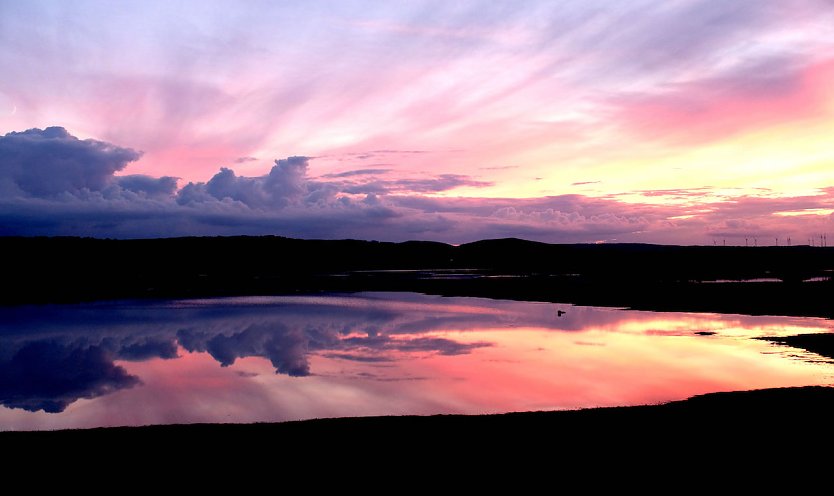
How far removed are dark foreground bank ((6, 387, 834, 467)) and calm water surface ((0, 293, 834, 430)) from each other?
1941 millimetres

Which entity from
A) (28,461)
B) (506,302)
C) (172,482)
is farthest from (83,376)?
(506,302)

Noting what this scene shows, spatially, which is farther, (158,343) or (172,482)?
(158,343)

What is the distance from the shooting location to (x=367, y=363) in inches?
925

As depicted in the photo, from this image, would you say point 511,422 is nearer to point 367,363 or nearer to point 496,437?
point 496,437

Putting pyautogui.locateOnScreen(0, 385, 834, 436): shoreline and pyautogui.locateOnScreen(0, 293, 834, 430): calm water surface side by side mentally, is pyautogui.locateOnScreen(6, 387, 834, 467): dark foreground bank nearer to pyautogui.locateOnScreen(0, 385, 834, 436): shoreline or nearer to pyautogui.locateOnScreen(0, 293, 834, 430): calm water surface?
pyautogui.locateOnScreen(0, 385, 834, 436): shoreline

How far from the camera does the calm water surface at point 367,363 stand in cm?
1716

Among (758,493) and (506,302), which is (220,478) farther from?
(506,302)

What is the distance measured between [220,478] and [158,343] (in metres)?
21.5

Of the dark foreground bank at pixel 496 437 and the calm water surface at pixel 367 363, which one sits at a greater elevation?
the dark foreground bank at pixel 496 437

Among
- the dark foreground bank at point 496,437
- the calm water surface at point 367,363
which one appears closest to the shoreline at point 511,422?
the dark foreground bank at point 496,437

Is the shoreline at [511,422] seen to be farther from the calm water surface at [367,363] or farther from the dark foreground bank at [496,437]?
the calm water surface at [367,363]

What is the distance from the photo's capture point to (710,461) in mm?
11172

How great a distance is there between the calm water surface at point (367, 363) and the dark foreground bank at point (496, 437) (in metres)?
1.94

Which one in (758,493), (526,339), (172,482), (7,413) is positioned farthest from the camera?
(526,339)
